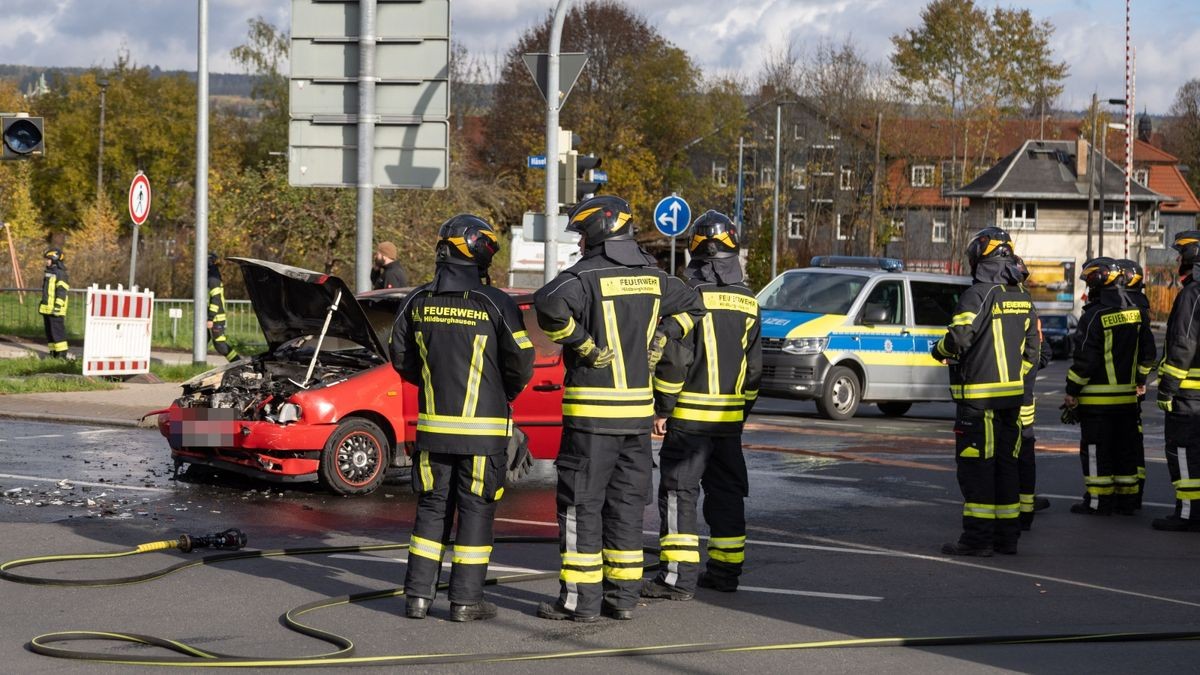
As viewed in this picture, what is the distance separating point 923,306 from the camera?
1909 centimetres

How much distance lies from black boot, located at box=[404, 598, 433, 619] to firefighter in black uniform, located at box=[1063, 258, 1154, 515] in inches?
241

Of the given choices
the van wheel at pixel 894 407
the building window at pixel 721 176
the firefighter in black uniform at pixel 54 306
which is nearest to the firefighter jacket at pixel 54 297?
the firefighter in black uniform at pixel 54 306

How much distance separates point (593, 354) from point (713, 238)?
1.31 meters

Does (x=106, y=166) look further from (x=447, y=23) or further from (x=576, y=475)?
(x=576, y=475)

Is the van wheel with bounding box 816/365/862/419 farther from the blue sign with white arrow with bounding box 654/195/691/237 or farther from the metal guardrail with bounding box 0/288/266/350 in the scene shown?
the metal guardrail with bounding box 0/288/266/350

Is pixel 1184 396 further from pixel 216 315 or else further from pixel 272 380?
pixel 216 315

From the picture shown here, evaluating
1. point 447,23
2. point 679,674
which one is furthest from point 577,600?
point 447,23

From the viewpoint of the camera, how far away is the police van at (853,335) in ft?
60.8

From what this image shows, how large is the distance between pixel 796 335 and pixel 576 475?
11.9 m

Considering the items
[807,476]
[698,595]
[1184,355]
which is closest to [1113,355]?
[1184,355]

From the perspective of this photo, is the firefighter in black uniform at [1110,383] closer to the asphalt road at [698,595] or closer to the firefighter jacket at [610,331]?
the asphalt road at [698,595]

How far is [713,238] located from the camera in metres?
7.88

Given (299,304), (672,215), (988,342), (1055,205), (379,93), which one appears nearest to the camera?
(988,342)

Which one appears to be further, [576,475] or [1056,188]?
[1056,188]
